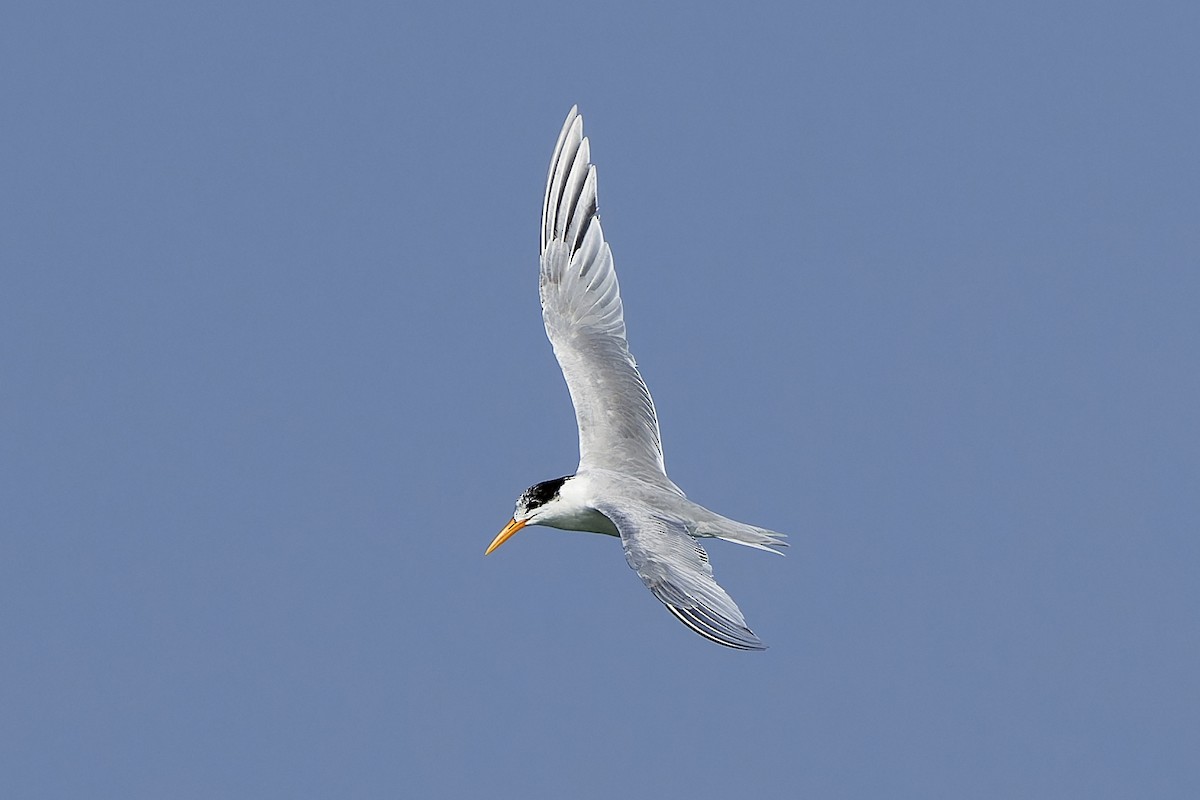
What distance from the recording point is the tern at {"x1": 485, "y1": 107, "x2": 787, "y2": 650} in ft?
44.7

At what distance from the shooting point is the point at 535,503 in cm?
1620

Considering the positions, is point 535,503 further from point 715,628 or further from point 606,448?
point 715,628

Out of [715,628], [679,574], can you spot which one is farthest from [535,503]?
[715,628]

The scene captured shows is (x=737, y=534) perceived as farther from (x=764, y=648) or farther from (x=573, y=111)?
(x=573, y=111)

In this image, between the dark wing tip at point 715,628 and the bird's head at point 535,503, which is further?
the bird's head at point 535,503

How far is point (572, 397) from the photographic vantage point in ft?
58.4

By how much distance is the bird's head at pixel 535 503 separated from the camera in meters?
16.2

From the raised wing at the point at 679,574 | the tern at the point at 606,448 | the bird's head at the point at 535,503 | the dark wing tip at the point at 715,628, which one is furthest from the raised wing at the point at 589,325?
the dark wing tip at the point at 715,628

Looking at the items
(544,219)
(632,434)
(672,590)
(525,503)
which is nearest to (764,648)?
(672,590)

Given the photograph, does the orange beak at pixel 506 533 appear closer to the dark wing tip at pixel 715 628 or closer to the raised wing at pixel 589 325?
the raised wing at pixel 589 325

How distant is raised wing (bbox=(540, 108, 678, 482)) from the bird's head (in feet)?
2.96

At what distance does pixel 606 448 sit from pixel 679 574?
3702mm

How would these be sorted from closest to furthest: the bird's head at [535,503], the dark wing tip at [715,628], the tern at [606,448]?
the dark wing tip at [715,628] → the tern at [606,448] → the bird's head at [535,503]

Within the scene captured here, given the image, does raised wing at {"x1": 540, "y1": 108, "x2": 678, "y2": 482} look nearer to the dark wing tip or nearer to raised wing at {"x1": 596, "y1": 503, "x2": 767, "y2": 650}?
raised wing at {"x1": 596, "y1": 503, "x2": 767, "y2": 650}
